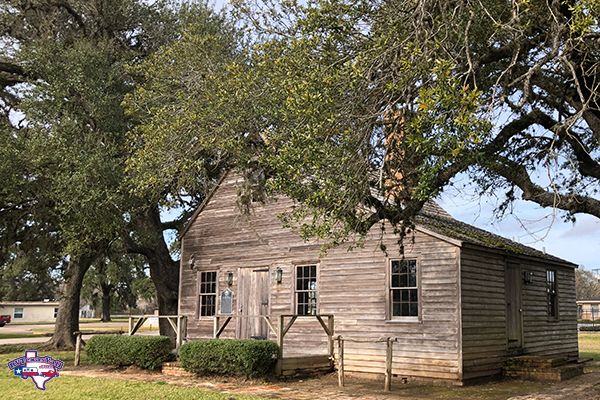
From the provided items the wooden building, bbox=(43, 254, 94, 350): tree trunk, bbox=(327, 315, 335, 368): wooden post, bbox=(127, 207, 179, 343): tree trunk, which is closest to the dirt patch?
bbox=(327, 315, 335, 368): wooden post

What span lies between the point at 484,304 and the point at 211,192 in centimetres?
958

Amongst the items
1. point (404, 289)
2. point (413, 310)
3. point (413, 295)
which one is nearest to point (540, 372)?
point (413, 310)

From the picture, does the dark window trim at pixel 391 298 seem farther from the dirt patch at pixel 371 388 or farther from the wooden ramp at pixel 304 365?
the wooden ramp at pixel 304 365

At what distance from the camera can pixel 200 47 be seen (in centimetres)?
1670

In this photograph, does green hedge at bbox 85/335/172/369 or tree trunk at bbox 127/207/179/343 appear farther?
tree trunk at bbox 127/207/179/343

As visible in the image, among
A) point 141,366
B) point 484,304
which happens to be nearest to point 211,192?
point 141,366

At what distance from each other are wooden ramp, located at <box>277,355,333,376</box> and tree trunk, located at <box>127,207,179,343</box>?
9.28 meters

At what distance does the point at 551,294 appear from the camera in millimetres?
19719

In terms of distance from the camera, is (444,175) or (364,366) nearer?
(444,175)

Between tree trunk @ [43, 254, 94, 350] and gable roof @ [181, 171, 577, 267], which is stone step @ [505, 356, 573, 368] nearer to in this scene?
gable roof @ [181, 171, 577, 267]

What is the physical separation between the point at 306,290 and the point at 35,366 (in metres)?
9.32

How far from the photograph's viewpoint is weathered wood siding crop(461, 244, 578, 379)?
14836mm

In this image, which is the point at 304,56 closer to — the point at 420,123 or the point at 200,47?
the point at 420,123

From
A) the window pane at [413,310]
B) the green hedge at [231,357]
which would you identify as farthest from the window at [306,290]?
the window pane at [413,310]
